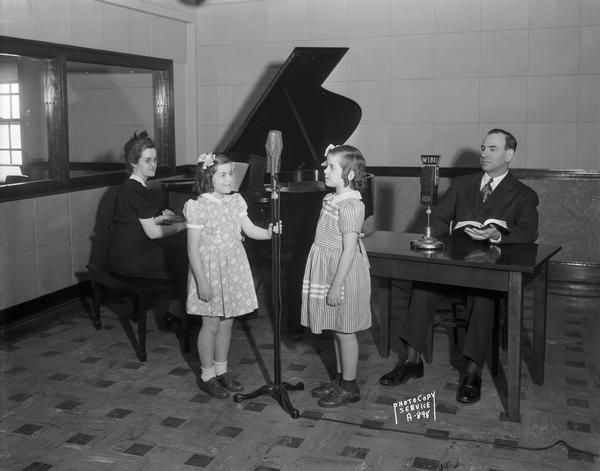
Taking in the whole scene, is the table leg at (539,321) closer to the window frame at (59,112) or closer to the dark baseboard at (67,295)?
the dark baseboard at (67,295)

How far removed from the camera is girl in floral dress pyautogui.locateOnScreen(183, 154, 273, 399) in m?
3.93

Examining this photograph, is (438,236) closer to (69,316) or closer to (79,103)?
(69,316)

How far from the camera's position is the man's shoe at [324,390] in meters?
4.11

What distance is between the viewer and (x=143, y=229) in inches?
197

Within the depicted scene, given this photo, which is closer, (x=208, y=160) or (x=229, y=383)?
(x=208, y=160)

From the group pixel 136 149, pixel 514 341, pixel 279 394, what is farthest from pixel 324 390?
pixel 136 149

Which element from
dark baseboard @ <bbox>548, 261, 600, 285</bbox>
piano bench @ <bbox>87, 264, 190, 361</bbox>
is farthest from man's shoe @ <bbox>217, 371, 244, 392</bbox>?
dark baseboard @ <bbox>548, 261, 600, 285</bbox>

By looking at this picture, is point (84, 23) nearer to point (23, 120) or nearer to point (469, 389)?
point (23, 120)

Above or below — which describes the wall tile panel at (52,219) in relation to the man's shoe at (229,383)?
above

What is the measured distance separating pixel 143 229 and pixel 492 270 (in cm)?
234

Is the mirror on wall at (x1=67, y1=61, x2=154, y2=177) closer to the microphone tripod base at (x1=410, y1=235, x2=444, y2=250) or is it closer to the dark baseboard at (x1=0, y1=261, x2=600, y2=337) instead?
the dark baseboard at (x1=0, y1=261, x2=600, y2=337)

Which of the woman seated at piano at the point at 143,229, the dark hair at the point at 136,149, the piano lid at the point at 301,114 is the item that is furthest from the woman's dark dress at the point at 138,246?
the piano lid at the point at 301,114

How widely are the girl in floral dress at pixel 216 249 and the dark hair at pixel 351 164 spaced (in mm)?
492

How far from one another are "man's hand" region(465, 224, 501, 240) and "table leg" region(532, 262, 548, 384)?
294mm
